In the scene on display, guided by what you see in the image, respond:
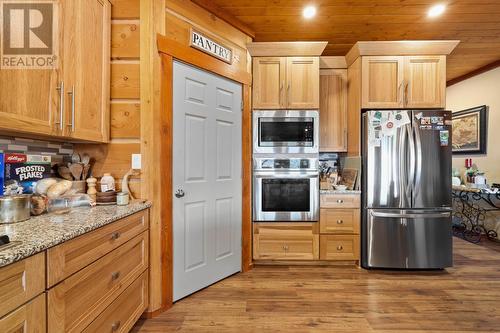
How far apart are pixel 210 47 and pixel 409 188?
98.7 inches

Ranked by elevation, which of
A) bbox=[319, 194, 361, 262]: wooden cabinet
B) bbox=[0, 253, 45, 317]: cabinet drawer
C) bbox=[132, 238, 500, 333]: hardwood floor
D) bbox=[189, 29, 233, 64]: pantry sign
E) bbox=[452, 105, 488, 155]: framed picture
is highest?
bbox=[189, 29, 233, 64]: pantry sign

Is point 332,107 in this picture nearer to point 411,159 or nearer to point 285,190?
point 411,159

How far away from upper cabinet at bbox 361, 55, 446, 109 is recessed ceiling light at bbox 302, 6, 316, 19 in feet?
2.54

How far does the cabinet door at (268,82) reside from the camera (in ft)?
9.55

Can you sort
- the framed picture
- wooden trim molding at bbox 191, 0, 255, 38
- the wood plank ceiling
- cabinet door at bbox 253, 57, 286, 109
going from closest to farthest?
1. wooden trim molding at bbox 191, 0, 255, 38
2. the wood plank ceiling
3. cabinet door at bbox 253, 57, 286, 109
4. the framed picture

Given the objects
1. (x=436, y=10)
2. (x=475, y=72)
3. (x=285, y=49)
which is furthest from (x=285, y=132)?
(x=475, y=72)

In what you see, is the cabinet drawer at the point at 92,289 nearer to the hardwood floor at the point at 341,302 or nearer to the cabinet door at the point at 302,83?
the hardwood floor at the point at 341,302

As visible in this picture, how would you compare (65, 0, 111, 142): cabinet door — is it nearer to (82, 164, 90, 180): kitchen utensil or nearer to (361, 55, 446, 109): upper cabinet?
(82, 164, 90, 180): kitchen utensil

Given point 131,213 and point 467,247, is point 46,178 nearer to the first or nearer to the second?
point 131,213

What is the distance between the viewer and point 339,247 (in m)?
2.88

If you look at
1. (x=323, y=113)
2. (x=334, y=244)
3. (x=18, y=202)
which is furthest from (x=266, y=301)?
(x=323, y=113)

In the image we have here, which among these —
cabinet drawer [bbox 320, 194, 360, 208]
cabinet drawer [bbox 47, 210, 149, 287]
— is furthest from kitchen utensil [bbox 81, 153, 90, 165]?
cabinet drawer [bbox 320, 194, 360, 208]

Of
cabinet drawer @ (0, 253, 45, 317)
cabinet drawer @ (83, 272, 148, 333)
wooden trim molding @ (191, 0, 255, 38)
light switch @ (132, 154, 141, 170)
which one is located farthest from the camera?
wooden trim molding @ (191, 0, 255, 38)

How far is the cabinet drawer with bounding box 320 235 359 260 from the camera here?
2.87m
